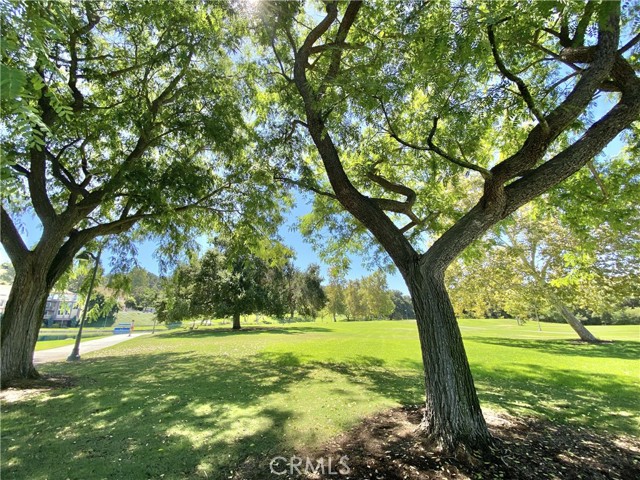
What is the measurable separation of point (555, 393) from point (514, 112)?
661 centimetres

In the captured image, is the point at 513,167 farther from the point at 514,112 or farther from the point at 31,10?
the point at 31,10

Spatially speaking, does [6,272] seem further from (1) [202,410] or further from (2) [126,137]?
(1) [202,410]

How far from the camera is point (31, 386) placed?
6.87 m

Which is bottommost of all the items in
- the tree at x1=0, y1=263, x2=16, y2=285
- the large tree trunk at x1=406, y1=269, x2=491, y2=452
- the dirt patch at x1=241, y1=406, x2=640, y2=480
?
the dirt patch at x1=241, y1=406, x2=640, y2=480

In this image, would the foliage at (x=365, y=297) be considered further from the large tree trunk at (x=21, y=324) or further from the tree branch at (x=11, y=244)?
the tree branch at (x=11, y=244)

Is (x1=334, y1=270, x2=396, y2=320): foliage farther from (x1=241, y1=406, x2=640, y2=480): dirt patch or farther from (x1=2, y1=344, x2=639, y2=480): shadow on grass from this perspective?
(x1=241, y1=406, x2=640, y2=480): dirt patch

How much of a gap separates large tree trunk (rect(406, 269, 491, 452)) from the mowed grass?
1.51 m

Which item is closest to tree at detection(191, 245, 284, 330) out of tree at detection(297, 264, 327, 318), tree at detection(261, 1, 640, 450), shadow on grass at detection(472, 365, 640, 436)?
tree at detection(297, 264, 327, 318)

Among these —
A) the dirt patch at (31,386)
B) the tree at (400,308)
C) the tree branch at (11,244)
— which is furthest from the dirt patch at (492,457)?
the tree at (400,308)

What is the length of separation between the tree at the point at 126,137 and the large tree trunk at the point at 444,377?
530cm

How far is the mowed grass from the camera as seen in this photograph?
3.68m

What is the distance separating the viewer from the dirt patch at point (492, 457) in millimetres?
3312

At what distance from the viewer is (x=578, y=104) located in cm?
366

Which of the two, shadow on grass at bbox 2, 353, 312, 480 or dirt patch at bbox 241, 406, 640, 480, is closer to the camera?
dirt patch at bbox 241, 406, 640, 480
